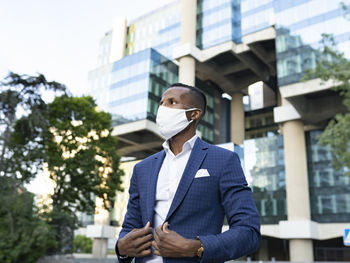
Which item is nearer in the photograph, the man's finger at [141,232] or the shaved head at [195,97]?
the man's finger at [141,232]

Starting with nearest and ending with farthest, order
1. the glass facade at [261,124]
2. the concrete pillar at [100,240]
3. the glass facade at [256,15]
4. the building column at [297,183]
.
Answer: the building column at [297,183], the glass facade at [256,15], the concrete pillar at [100,240], the glass facade at [261,124]

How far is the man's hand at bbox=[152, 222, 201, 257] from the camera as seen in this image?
165 centimetres

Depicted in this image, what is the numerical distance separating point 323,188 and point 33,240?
89.9 ft

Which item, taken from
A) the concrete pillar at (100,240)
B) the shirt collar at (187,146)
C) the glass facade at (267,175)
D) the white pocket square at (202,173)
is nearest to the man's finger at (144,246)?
the white pocket square at (202,173)

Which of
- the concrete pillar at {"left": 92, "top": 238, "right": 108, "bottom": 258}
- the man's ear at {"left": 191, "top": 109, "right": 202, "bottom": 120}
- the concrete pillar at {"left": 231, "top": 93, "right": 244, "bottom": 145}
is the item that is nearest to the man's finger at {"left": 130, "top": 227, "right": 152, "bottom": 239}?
the man's ear at {"left": 191, "top": 109, "right": 202, "bottom": 120}

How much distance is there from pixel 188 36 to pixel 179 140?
41905mm

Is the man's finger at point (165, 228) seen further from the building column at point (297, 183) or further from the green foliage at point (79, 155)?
the building column at point (297, 183)

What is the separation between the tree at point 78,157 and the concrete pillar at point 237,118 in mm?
26101

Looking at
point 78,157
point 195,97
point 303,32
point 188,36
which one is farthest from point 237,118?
point 195,97

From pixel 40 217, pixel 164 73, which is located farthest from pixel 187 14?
pixel 40 217

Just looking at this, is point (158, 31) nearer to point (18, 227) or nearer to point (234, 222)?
point (18, 227)

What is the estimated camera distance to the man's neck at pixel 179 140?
7.18 ft

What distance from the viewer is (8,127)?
46.2 ft

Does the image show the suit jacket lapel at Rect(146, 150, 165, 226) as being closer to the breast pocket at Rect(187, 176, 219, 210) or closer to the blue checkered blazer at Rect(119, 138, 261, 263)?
the blue checkered blazer at Rect(119, 138, 261, 263)
